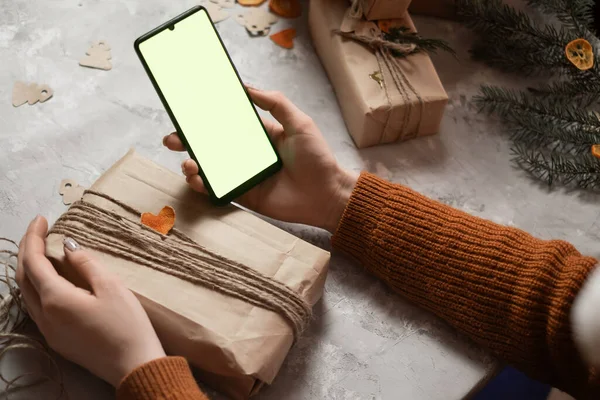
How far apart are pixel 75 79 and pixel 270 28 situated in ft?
1.04

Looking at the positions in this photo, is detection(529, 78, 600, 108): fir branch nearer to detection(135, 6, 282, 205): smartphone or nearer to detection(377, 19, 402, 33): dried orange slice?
detection(377, 19, 402, 33): dried orange slice

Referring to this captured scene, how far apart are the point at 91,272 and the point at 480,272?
0.43 m

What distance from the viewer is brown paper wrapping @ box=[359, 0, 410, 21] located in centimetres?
87

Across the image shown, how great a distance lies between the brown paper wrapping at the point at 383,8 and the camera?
0.87 meters

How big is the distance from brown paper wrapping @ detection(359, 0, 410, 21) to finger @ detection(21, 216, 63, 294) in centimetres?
55

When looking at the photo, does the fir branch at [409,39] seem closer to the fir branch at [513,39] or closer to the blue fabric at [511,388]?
the fir branch at [513,39]

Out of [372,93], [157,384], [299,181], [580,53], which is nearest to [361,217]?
[299,181]

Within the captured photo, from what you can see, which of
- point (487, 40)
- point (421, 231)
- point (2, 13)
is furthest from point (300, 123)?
point (2, 13)

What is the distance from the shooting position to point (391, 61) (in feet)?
2.82

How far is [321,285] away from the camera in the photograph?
682mm

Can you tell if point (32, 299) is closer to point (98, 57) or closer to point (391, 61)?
→ point (98, 57)

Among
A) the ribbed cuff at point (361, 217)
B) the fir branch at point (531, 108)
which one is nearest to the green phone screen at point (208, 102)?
A: the ribbed cuff at point (361, 217)

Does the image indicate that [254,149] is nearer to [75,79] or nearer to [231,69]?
[231,69]

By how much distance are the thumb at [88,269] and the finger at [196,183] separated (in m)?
0.14
